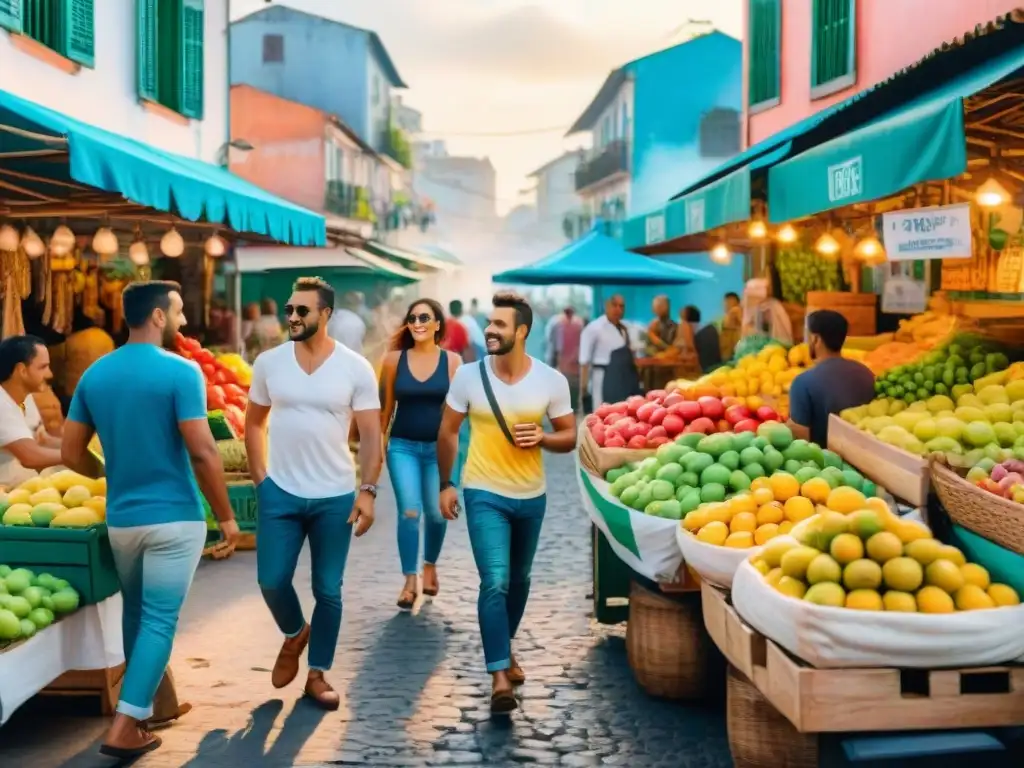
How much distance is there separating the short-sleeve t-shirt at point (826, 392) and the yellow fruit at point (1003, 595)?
3312mm

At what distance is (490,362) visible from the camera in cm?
652

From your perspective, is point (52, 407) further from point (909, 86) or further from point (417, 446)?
point (909, 86)

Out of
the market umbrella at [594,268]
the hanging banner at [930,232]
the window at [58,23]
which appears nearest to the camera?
the hanging banner at [930,232]

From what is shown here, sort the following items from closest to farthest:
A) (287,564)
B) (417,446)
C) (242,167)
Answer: (287,564) < (417,446) < (242,167)

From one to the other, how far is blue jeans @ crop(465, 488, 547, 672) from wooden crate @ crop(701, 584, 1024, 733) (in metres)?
2.02

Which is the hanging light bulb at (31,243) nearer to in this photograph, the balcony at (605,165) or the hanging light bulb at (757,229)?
the hanging light bulb at (757,229)

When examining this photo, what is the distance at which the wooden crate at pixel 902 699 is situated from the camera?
4.43 m

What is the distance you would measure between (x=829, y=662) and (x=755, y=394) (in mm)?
6681

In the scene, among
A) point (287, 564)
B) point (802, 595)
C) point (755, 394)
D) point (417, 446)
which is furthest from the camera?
point (755, 394)

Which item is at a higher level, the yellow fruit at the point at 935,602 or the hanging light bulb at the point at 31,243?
the hanging light bulb at the point at 31,243

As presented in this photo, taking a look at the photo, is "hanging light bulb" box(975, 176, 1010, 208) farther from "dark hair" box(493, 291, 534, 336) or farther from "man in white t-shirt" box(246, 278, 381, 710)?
"man in white t-shirt" box(246, 278, 381, 710)

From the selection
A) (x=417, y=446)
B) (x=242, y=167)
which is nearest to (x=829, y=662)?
(x=417, y=446)

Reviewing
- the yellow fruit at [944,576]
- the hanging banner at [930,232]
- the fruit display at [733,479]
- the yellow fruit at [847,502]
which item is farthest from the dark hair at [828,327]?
the yellow fruit at [944,576]

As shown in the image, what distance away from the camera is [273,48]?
45.6 m
